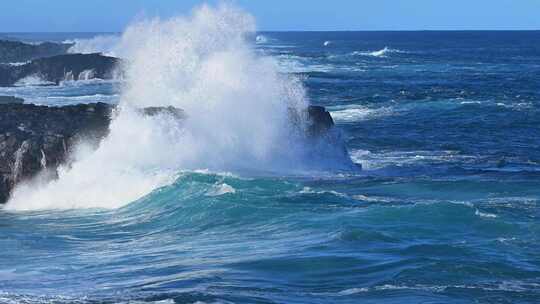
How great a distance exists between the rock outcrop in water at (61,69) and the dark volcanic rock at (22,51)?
14704 mm

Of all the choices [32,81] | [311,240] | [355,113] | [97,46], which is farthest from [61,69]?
[311,240]

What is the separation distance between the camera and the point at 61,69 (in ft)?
182

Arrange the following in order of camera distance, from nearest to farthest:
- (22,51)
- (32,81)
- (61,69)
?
(32,81) < (61,69) < (22,51)

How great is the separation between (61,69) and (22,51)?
2165 cm

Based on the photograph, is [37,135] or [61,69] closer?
[37,135]

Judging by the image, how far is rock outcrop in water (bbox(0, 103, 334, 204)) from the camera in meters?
20.0

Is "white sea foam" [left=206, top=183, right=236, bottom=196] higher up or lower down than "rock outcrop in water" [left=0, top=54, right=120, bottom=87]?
lower down

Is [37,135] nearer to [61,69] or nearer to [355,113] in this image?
[355,113]

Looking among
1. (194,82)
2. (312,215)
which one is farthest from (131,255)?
(194,82)

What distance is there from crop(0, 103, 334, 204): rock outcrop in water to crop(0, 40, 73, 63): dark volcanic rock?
1957 inches

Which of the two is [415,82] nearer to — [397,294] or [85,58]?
[85,58]

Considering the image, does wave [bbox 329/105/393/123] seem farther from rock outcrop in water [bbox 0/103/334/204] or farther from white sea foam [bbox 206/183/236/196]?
white sea foam [bbox 206/183/236/196]

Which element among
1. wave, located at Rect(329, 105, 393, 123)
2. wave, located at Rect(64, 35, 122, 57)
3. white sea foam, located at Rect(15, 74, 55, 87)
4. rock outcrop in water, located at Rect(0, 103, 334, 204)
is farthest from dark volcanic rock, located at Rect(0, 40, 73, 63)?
rock outcrop in water, located at Rect(0, 103, 334, 204)

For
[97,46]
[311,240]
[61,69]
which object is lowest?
[311,240]
